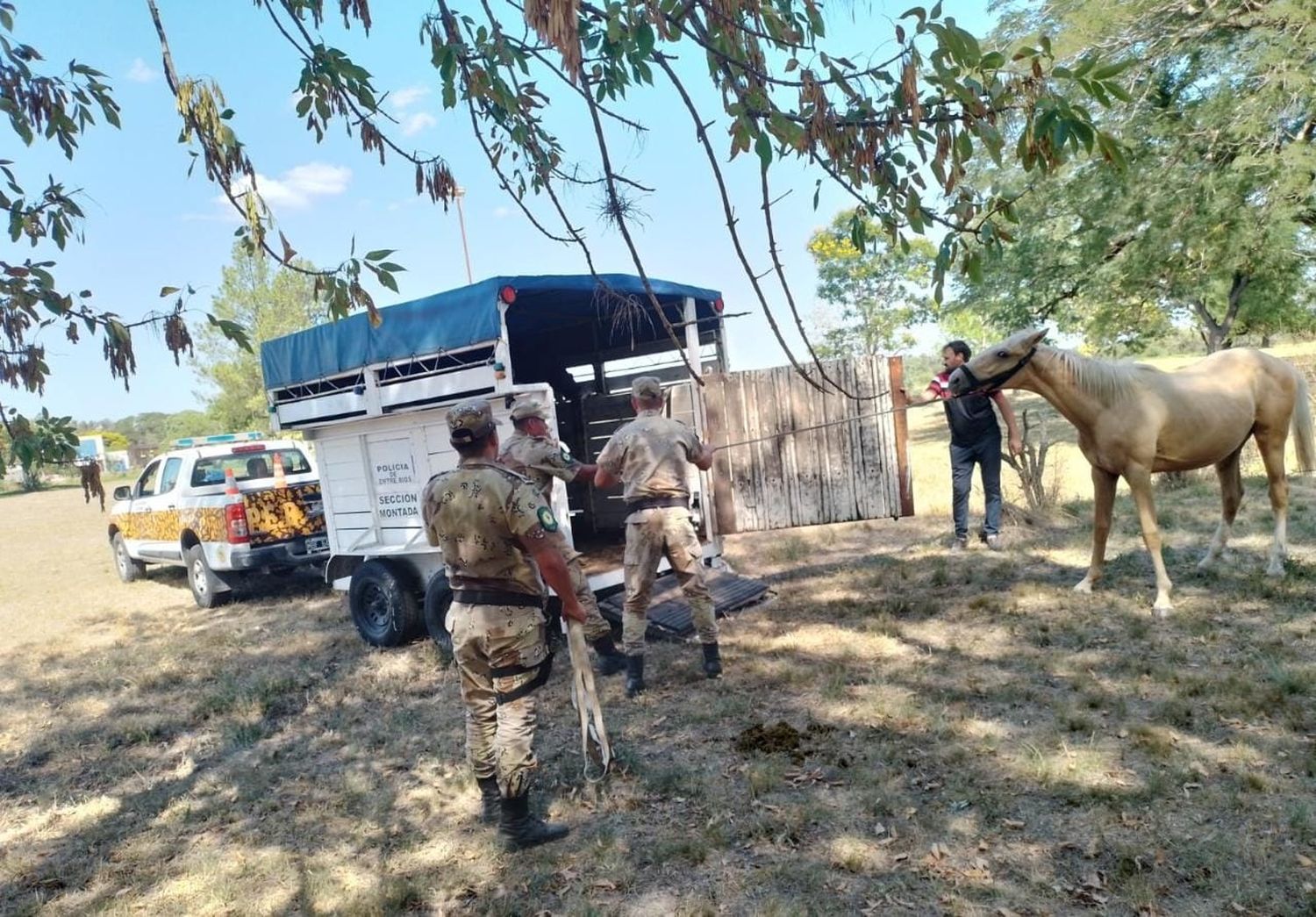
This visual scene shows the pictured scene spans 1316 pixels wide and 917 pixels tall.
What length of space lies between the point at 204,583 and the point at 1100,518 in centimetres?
920

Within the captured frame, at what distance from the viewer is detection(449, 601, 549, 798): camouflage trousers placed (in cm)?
341

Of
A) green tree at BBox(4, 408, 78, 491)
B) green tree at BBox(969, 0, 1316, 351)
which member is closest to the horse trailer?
green tree at BBox(4, 408, 78, 491)

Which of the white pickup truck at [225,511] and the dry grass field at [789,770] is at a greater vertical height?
the white pickup truck at [225,511]

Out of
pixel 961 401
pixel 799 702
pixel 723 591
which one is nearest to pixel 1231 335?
pixel 961 401

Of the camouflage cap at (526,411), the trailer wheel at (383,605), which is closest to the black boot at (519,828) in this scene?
the camouflage cap at (526,411)

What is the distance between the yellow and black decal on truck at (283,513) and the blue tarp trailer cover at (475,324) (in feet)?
6.44

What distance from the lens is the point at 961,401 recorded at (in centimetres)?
679

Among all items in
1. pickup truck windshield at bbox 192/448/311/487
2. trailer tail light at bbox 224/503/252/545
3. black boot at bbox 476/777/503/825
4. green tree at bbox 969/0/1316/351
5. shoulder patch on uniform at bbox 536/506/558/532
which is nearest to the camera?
Answer: shoulder patch on uniform at bbox 536/506/558/532

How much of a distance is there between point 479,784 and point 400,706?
183 centimetres

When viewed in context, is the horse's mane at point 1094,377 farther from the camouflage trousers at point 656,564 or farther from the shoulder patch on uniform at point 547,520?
the shoulder patch on uniform at point 547,520

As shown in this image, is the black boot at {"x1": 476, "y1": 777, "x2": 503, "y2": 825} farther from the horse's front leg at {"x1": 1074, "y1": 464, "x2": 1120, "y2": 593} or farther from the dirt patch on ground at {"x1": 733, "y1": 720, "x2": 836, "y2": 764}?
the horse's front leg at {"x1": 1074, "y1": 464, "x2": 1120, "y2": 593}

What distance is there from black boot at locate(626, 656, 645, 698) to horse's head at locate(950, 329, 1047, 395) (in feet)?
9.32

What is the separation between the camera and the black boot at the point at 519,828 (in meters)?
3.40

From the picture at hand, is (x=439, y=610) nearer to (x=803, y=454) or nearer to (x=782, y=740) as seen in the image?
(x=782, y=740)
